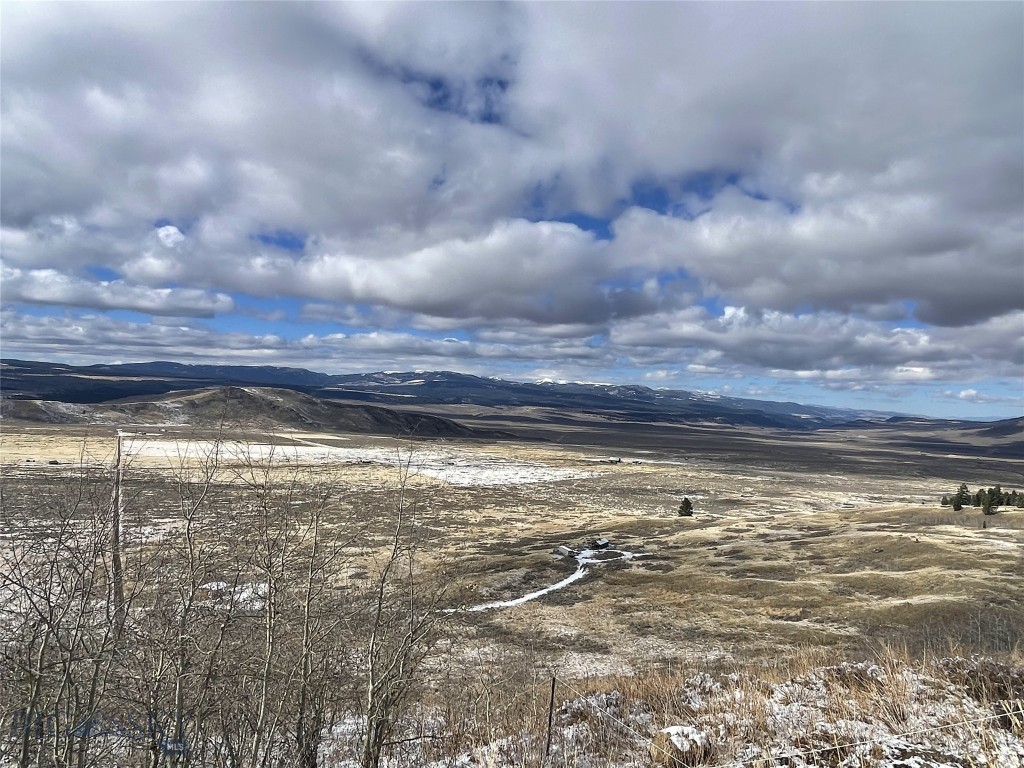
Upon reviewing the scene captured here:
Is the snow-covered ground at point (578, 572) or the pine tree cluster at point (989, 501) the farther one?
the pine tree cluster at point (989, 501)

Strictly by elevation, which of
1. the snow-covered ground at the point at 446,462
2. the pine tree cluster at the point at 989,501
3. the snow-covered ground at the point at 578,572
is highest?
the pine tree cluster at the point at 989,501

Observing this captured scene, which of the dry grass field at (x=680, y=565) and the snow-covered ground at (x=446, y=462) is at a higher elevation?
the dry grass field at (x=680, y=565)

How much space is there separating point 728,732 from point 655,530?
35315mm

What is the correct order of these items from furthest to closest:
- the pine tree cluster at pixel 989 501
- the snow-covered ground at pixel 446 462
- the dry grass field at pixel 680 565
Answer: the snow-covered ground at pixel 446 462, the pine tree cluster at pixel 989 501, the dry grass field at pixel 680 565

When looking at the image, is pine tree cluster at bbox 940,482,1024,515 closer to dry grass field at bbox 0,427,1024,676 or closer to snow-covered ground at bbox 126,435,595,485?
dry grass field at bbox 0,427,1024,676

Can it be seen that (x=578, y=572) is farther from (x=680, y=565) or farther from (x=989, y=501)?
(x=989, y=501)

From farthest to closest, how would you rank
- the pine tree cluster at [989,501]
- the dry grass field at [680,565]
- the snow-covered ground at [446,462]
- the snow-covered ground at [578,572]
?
the snow-covered ground at [446,462]
the pine tree cluster at [989,501]
the snow-covered ground at [578,572]
the dry grass field at [680,565]

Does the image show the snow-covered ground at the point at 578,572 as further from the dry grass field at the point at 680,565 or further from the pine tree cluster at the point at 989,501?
the pine tree cluster at the point at 989,501

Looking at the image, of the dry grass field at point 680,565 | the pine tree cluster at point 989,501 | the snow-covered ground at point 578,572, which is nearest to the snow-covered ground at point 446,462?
the dry grass field at point 680,565

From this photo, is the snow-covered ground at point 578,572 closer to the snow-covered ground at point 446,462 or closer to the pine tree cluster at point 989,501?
the pine tree cluster at point 989,501

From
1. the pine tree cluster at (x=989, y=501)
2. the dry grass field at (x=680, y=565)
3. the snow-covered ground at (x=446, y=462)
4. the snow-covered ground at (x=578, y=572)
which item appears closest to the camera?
the dry grass field at (x=680, y=565)

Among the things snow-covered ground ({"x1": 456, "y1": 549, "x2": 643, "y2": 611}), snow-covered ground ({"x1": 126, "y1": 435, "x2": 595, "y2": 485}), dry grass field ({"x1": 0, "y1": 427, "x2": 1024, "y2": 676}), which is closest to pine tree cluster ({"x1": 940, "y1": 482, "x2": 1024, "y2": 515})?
dry grass field ({"x1": 0, "y1": 427, "x2": 1024, "y2": 676})

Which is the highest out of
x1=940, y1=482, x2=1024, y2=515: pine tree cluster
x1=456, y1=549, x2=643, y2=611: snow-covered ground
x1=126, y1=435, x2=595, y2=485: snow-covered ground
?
x1=940, y1=482, x2=1024, y2=515: pine tree cluster

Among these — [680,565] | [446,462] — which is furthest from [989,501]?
[446,462]
